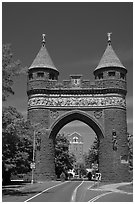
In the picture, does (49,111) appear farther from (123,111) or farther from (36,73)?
(123,111)

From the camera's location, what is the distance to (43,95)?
41.3 meters

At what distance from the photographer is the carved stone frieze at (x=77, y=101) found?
135 ft

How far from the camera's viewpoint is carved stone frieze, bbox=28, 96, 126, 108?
41.1 meters

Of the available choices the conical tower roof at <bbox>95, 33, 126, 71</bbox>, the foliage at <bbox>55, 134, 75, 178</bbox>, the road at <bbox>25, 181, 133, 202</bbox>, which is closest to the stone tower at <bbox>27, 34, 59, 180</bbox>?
the conical tower roof at <bbox>95, 33, 126, 71</bbox>

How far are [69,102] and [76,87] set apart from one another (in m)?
2.15

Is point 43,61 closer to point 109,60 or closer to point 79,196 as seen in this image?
point 109,60

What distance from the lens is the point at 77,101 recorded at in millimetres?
41281

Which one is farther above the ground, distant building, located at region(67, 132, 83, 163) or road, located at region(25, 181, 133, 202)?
road, located at region(25, 181, 133, 202)

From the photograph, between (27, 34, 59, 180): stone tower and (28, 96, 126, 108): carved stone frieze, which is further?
(28, 96, 126, 108): carved stone frieze

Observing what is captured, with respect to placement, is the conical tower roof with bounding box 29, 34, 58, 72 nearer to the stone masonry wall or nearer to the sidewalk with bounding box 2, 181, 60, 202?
the stone masonry wall

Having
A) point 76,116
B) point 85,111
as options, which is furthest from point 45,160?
point 85,111

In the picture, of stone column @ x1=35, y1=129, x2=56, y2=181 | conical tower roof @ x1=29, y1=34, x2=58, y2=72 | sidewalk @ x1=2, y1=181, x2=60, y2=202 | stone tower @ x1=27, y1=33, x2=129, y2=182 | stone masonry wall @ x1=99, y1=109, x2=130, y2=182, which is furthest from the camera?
conical tower roof @ x1=29, y1=34, x2=58, y2=72

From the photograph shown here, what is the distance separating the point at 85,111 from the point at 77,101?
1.62m

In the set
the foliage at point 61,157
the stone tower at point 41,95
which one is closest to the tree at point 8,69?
the stone tower at point 41,95
